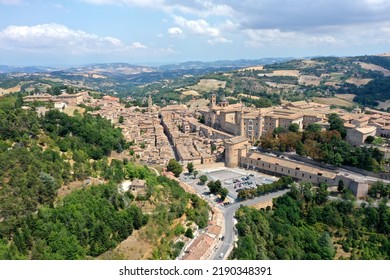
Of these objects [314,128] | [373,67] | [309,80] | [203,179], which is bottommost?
[203,179]

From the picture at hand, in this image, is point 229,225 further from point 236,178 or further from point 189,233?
point 236,178

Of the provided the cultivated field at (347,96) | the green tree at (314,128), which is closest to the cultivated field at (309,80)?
the cultivated field at (347,96)

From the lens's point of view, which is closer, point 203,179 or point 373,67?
point 203,179

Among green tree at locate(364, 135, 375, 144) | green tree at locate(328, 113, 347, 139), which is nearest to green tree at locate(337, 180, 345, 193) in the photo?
green tree at locate(364, 135, 375, 144)

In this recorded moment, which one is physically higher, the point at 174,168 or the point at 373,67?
the point at 373,67

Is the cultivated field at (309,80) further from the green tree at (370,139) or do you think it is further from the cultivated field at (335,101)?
the green tree at (370,139)

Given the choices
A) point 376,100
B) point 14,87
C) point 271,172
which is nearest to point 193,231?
point 271,172

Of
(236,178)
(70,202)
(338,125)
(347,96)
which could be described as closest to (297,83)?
(347,96)
